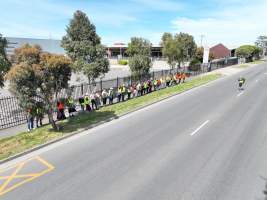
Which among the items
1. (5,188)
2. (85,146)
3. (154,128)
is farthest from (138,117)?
(5,188)

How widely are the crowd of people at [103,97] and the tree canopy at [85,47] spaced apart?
1.87 metres

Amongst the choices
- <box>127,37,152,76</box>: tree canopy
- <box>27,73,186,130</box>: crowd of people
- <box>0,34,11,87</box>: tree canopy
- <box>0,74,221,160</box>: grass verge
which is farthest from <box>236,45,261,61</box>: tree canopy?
<box>0,34,11,87</box>: tree canopy

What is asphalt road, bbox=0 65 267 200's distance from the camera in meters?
6.80

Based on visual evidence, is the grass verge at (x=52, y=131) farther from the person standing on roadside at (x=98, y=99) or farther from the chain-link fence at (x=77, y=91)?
the chain-link fence at (x=77, y=91)

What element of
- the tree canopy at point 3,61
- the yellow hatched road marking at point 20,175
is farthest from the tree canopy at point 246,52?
the yellow hatched road marking at point 20,175

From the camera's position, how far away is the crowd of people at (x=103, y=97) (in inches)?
529

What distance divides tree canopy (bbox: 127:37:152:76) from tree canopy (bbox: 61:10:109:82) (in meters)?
4.71

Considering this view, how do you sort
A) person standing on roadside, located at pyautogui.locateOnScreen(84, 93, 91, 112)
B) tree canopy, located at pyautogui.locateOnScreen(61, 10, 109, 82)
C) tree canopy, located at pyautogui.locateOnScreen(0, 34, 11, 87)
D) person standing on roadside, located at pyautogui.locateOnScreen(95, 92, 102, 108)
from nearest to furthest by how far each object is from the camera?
tree canopy, located at pyautogui.locateOnScreen(0, 34, 11, 87) < person standing on roadside, located at pyautogui.locateOnScreen(84, 93, 91, 112) < person standing on roadside, located at pyautogui.locateOnScreen(95, 92, 102, 108) < tree canopy, located at pyautogui.locateOnScreen(61, 10, 109, 82)

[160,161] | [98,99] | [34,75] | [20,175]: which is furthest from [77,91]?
[160,161]

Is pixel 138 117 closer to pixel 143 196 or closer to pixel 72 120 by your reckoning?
pixel 72 120

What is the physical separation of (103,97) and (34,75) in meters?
7.96

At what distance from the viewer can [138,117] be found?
49.0ft

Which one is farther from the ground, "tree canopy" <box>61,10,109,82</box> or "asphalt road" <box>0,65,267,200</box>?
"tree canopy" <box>61,10,109,82</box>

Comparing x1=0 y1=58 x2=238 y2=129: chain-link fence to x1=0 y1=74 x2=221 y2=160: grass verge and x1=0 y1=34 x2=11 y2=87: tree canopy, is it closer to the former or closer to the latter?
x1=0 y1=74 x2=221 y2=160: grass verge
